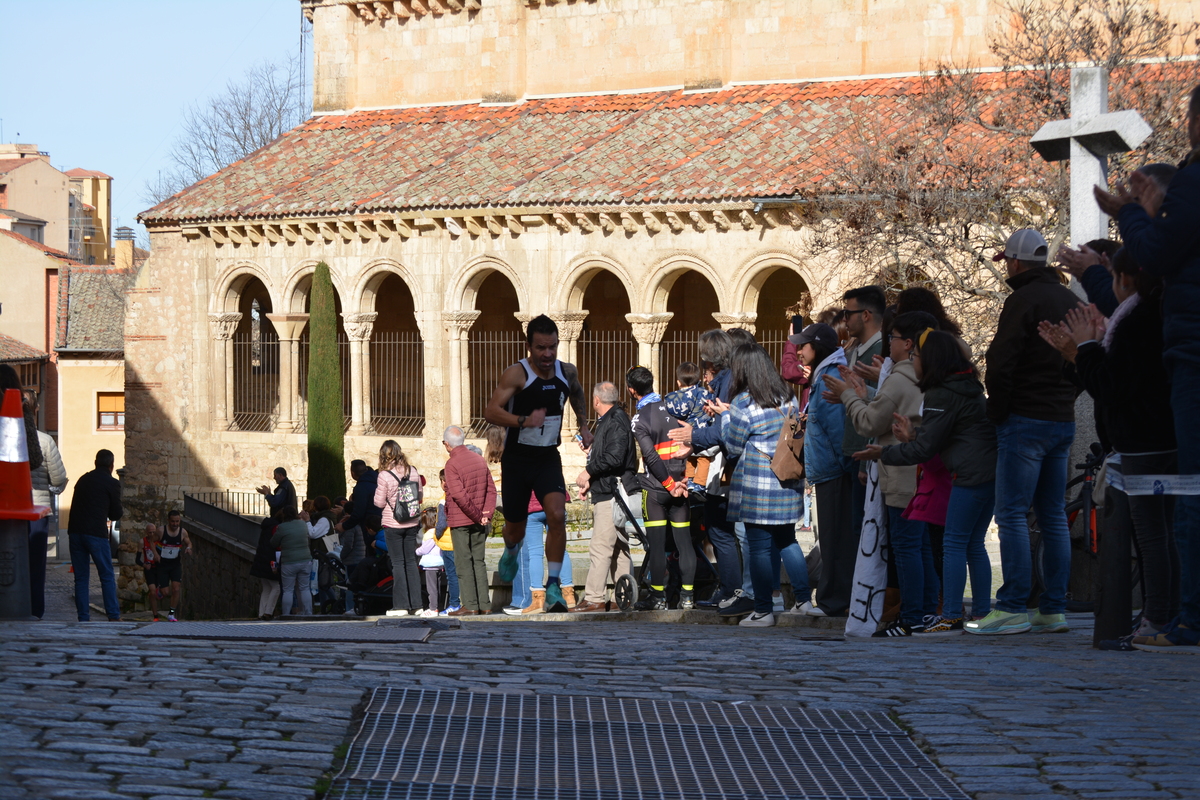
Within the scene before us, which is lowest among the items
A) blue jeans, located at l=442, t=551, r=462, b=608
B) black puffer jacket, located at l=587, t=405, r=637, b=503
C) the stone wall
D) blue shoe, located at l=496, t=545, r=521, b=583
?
the stone wall

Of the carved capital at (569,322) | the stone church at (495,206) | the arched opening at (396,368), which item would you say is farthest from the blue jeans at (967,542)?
the arched opening at (396,368)

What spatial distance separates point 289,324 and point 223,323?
142 centimetres

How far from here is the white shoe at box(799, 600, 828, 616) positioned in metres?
8.32

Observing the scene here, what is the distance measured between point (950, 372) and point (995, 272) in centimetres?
1128

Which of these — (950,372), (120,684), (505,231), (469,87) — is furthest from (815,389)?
(469,87)

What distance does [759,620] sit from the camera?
845 cm

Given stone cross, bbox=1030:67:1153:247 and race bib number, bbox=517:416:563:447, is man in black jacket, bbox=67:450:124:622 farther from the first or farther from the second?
stone cross, bbox=1030:67:1153:247

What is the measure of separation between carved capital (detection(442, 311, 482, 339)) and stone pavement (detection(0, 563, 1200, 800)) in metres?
19.0

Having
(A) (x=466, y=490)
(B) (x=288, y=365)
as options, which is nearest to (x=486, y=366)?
(B) (x=288, y=365)

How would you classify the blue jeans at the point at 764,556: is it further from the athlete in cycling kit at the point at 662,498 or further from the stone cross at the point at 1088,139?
the stone cross at the point at 1088,139

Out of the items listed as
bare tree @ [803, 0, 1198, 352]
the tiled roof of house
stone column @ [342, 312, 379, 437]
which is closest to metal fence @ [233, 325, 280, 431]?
stone column @ [342, 312, 379, 437]

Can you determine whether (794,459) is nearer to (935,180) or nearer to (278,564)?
(278,564)

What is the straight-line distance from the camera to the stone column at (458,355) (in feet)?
84.9

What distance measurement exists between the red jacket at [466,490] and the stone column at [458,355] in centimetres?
1477
